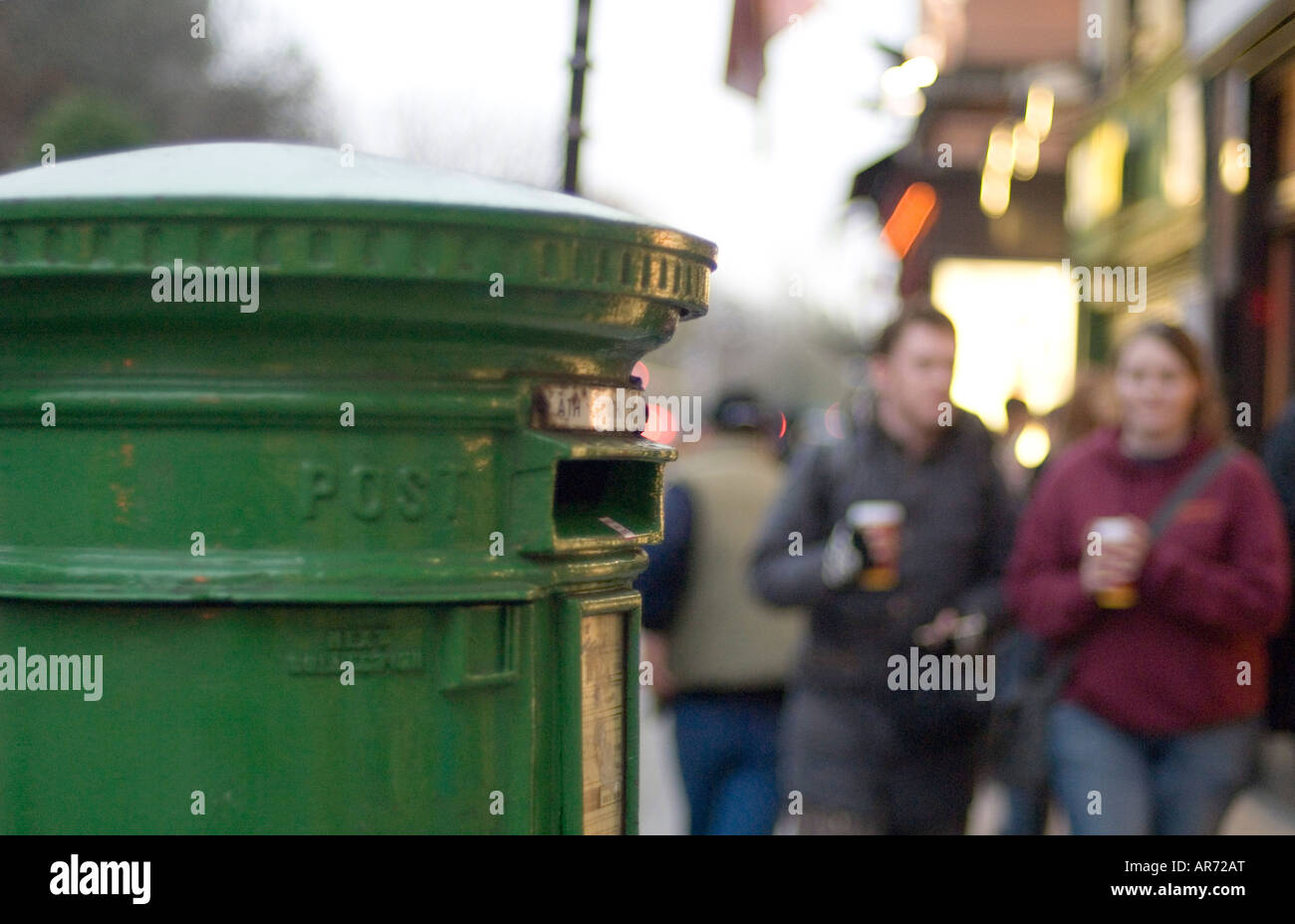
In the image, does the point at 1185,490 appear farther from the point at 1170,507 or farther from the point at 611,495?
the point at 611,495

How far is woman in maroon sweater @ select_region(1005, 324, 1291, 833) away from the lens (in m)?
3.99

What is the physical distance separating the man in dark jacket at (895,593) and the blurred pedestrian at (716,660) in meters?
0.46

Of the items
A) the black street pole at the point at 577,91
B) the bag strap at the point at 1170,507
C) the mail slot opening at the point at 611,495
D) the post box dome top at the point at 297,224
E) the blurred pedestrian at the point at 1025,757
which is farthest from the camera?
the blurred pedestrian at the point at 1025,757

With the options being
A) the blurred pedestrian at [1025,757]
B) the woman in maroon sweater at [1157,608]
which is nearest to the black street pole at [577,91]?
the woman in maroon sweater at [1157,608]

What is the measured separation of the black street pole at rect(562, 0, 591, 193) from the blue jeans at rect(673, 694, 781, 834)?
210 centimetres

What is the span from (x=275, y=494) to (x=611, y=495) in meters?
0.61

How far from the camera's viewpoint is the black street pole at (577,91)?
114 inches

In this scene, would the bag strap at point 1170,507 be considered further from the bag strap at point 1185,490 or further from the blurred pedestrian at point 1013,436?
the blurred pedestrian at point 1013,436

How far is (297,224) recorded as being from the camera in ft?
5.41

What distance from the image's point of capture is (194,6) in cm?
2545

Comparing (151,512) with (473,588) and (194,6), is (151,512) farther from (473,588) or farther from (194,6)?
(194,6)

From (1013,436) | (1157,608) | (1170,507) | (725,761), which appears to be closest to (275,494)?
(1157,608)

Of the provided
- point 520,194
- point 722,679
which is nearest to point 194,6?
point 722,679

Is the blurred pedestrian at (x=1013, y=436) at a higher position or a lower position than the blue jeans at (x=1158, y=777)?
higher
